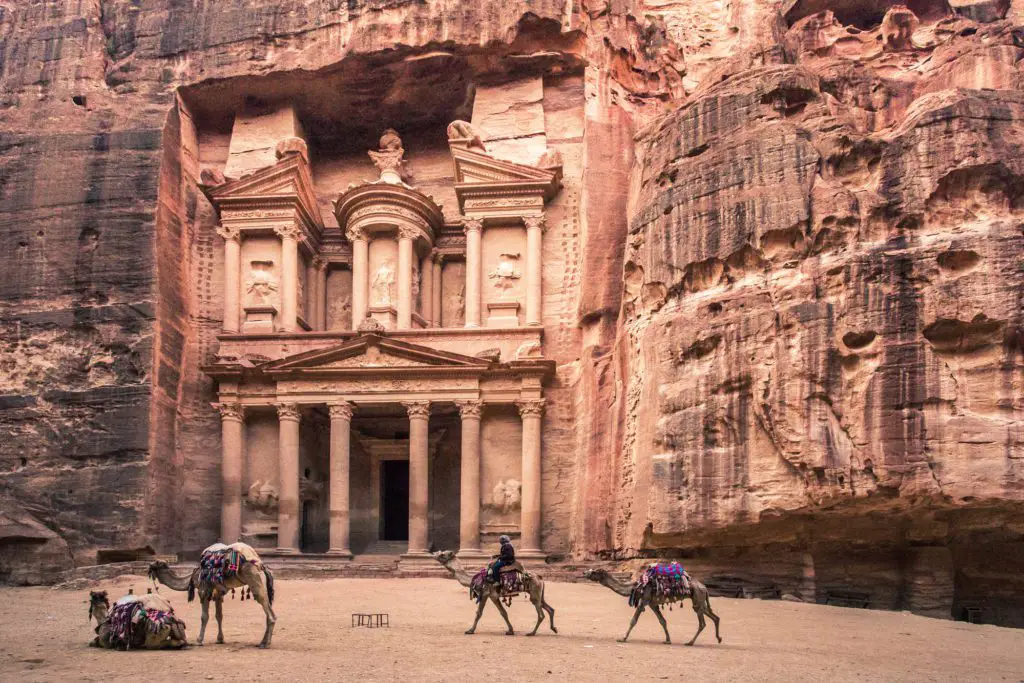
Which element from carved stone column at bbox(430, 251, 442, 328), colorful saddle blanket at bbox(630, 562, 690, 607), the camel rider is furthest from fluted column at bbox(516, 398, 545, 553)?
colorful saddle blanket at bbox(630, 562, 690, 607)

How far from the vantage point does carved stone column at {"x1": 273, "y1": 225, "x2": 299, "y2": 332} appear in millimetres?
29438

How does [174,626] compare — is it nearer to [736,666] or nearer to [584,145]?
[736,666]

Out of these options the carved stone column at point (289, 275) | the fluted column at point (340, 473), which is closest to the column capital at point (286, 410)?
the fluted column at point (340, 473)

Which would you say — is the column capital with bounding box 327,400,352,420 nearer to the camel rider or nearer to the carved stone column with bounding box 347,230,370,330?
the carved stone column with bounding box 347,230,370,330

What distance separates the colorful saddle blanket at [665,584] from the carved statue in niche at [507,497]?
14.2m

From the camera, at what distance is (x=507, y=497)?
26672 millimetres

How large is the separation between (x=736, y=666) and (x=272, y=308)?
22.1 meters

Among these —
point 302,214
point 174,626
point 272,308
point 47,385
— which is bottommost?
point 174,626

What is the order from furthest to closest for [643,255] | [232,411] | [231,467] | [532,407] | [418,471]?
[232,411] < [231,467] < [532,407] < [418,471] < [643,255]

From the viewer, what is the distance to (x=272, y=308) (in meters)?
29.4

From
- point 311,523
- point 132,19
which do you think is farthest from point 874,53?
point 132,19

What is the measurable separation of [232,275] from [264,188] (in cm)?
305

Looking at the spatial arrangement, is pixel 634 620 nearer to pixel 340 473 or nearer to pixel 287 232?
pixel 340 473

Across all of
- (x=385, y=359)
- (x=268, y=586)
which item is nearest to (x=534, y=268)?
(x=385, y=359)
